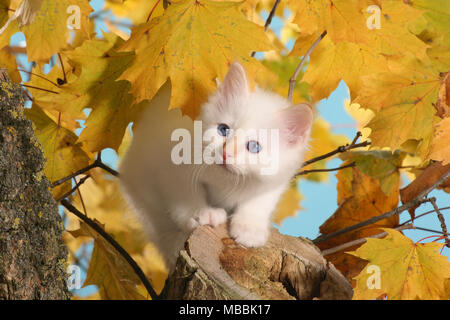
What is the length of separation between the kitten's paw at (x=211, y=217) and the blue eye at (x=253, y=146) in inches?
7.7

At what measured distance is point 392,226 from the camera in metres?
1.63

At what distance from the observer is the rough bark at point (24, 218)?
1009 millimetres

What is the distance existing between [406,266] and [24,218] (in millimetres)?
897

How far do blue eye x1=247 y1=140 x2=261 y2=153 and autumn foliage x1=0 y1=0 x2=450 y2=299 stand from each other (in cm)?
16

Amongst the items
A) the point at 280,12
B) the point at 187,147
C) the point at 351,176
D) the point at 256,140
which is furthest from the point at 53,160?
the point at 280,12

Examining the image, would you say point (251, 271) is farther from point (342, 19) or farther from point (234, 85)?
point (342, 19)

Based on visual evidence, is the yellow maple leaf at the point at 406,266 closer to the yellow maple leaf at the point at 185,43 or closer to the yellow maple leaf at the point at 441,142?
the yellow maple leaf at the point at 441,142

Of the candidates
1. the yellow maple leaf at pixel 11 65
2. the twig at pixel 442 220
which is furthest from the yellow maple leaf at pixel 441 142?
the yellow maple leaf at pixel 11 65

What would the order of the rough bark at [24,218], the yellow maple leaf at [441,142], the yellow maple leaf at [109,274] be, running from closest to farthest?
the rough bark at [24,218], the yellow maple leaf at [441,142], the yellow maple leaf at [109,274]

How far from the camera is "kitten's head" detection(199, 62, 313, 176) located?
1297 mm

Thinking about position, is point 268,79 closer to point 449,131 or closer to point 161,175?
point 161,175

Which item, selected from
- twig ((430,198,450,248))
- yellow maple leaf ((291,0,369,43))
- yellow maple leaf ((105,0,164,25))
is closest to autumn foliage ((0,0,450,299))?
yellow maple leaf ((291,0,369,43))
